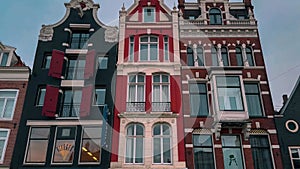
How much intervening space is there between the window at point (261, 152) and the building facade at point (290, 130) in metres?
0.81

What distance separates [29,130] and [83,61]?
611 centimetres

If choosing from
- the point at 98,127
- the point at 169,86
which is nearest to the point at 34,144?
the point at 98,127

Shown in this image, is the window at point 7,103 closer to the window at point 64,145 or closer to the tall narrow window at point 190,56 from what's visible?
the window at point 64,145

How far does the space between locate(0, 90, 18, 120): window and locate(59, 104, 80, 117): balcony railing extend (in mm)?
3371

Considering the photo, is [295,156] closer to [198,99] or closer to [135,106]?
[198,99]

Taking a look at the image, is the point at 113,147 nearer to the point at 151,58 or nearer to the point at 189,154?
the point at 189,154

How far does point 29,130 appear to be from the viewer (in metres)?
19.6

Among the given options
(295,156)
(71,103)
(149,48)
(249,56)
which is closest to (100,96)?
(71,103)

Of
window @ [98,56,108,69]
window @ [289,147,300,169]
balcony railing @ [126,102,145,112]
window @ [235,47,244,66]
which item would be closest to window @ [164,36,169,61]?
balcony railing @ [126,102,145,112]

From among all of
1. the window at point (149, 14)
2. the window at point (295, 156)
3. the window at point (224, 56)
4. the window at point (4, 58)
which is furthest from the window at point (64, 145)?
the window at point (295, 156)

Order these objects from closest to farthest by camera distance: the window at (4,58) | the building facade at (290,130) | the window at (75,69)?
the building facade at (290,130), the window at (75,69), the window at (4,58)

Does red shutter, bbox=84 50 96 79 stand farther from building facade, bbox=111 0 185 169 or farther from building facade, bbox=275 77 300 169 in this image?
building facade, bbox=275 77 300 169

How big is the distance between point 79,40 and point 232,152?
1367 centimetres

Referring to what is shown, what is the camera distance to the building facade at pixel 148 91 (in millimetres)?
18547
